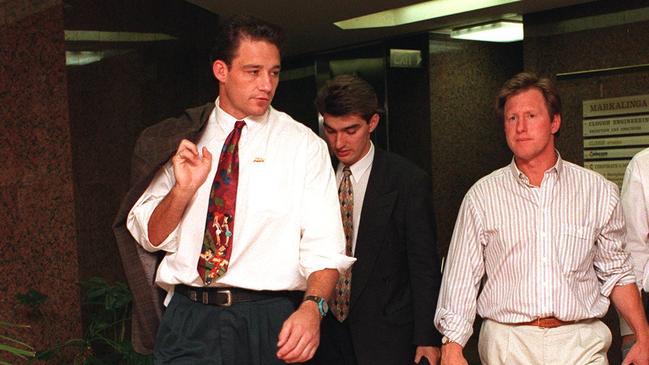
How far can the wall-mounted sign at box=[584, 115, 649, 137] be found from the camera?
5262 mm

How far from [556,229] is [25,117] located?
8.57 feet

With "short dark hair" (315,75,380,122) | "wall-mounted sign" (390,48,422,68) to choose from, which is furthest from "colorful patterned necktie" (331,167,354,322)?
"wall-mounted sign" (390,48,422,68)

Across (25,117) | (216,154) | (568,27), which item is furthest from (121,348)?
(568,27)

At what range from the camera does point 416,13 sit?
6.32m

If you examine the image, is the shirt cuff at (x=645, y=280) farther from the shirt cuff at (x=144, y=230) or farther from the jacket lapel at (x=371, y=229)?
the shirt cuff at (x=144, y=230)

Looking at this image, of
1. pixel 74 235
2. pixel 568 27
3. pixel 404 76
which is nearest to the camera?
pixel 74 235

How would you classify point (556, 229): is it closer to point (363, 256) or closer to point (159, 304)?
point (363, 256)

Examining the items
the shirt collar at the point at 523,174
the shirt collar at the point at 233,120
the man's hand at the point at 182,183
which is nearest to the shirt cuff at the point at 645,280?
the shirt collar at the point at 523,174

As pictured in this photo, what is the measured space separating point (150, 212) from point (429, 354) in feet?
4.13

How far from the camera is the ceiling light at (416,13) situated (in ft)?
19.1

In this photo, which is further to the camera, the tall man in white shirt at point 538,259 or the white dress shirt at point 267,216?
the tall man in white shirt at point 538,259

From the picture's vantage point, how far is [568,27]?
5.69 metres

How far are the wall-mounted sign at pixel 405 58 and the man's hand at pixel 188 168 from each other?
528 centimetres

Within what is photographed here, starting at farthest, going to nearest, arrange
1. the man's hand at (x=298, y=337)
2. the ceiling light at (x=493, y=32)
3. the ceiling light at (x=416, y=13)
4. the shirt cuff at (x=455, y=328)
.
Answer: the ceiling light at (x=493, y=32) → the ceiling light at (x=416, y=13) → the shirt cuff at (x=455, y=328) → the man's hand at (x=298, y=337)
